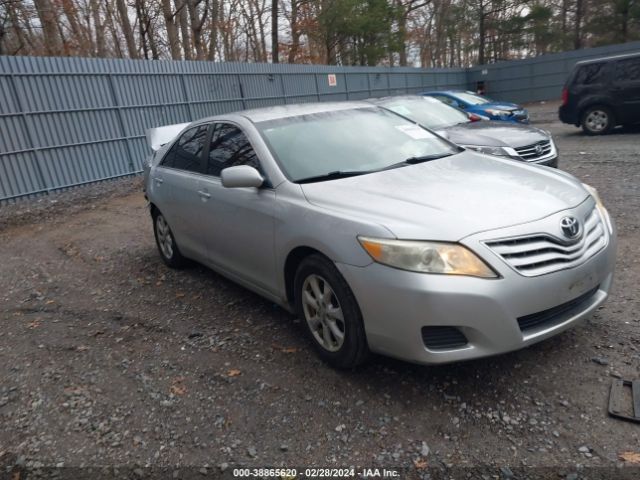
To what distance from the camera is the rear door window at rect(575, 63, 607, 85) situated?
11.3 metres

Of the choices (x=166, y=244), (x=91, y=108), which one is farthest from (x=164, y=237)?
(x=91, y=108)

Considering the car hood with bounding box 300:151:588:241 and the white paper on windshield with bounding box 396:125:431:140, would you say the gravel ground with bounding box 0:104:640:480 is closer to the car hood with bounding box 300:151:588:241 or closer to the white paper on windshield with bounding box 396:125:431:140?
the car hood with bounding box 300:151:588:241

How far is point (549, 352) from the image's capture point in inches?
119

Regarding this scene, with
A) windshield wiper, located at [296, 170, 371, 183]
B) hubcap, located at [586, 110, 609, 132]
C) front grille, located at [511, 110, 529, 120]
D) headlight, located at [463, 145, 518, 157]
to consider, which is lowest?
hubcap, located at [586, 110, 609, 132]

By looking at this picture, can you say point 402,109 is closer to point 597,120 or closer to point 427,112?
point 427,112

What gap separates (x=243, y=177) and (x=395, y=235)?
4.10 ft

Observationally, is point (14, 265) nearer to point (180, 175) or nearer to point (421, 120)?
point (180, 175)

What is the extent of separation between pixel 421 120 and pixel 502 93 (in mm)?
22188

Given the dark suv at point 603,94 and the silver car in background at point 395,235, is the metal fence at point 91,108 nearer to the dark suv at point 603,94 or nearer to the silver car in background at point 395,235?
the silver car in background at point 395,235

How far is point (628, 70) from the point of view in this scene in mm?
10922

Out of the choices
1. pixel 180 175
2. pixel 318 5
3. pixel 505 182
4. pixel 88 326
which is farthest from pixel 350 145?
pixel 318 5

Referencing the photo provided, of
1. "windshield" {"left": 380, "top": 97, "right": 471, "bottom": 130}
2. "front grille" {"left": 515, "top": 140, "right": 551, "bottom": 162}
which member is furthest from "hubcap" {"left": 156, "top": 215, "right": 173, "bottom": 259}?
"front grille" {"left": 515, "top": 140, "right": 551, "bottom": 162}

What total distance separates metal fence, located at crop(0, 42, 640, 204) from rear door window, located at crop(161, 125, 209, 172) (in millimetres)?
6289

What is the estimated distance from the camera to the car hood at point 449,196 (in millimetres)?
2574
